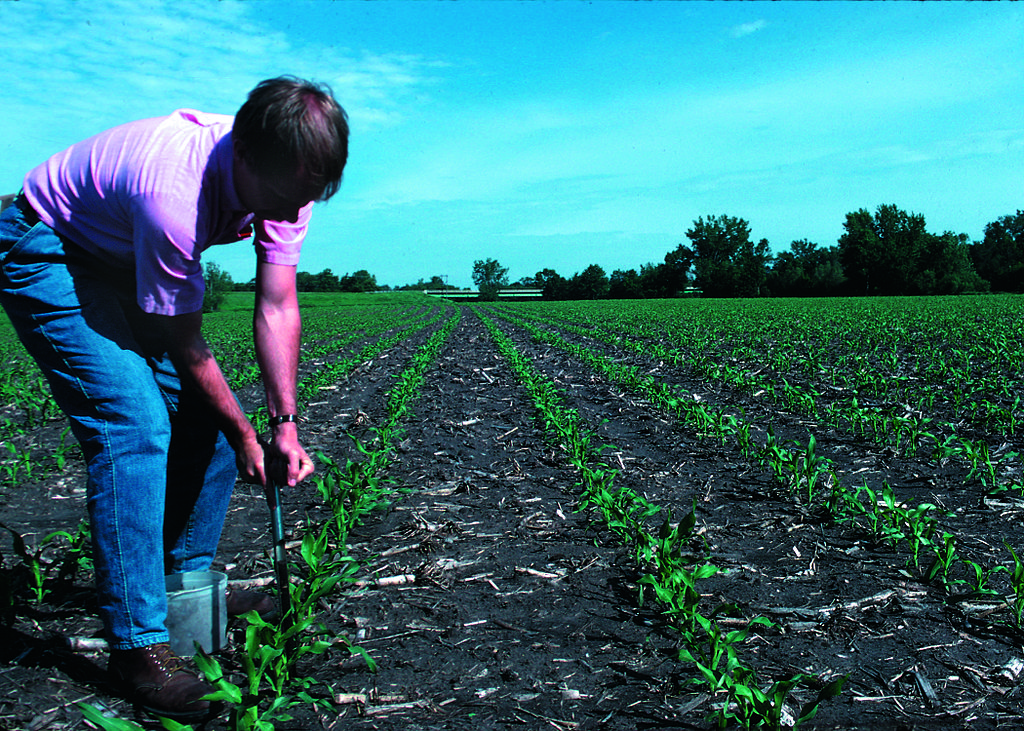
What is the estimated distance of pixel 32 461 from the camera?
17.5ft

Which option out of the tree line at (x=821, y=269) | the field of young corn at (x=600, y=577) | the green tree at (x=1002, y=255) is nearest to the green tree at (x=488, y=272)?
the tree line at (x=821, y=269)

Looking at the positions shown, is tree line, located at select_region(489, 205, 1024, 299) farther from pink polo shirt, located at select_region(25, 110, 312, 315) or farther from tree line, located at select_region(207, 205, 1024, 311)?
pink polo shirt, located at select_region(25, 110, 312, 315)

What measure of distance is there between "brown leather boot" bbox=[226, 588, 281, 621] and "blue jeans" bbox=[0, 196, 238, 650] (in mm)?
579

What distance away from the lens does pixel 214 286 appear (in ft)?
204

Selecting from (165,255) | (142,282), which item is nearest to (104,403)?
(142,282)

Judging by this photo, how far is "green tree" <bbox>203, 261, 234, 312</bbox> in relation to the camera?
184 feet

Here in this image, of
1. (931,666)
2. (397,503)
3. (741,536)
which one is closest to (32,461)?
(397,503)

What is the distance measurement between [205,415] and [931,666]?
Result: 9.06 ft

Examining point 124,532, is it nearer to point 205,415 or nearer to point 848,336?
point 205,415

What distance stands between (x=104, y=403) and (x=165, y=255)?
20.2 inches

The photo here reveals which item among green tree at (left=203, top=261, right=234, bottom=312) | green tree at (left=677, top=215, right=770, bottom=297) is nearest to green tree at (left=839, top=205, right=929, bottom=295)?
green tree at (left=677, top=215, right=770, bottom=297)

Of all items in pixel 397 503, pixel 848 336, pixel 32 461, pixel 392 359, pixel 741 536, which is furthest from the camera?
pixel 848 336

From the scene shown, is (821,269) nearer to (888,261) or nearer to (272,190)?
(888,261)

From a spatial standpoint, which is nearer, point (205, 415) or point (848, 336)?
point (205, 415)
